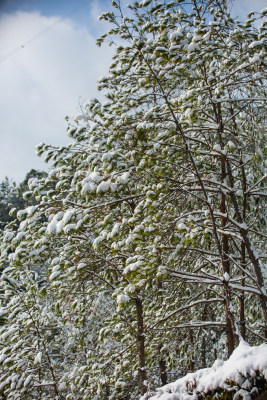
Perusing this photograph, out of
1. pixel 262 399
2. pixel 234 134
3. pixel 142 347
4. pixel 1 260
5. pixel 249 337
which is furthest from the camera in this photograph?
pixel 249 337

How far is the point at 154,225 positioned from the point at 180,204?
1519mm

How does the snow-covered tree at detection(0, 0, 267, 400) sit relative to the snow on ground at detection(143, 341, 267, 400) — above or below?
above

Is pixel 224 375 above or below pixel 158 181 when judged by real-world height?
below

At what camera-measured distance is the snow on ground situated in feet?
6.67

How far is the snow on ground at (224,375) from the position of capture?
6.67 ft

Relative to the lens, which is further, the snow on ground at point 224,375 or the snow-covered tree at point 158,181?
the snow-covered tree at point 158,181

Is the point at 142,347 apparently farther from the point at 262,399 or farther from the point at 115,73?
the point at 115,73

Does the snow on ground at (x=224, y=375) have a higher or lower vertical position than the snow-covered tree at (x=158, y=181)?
lower

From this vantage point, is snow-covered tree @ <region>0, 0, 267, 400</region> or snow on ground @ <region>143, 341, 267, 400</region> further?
snow-covered tree @ <region>0, 0, 267, 400</region>

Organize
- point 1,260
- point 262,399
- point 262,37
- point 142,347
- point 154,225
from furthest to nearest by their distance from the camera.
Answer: point 142,347, point 1,260, point 154,225, point 262,37, point 262,399

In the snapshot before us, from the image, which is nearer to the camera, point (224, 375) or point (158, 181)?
point (224, 375)

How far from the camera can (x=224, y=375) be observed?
2.15 meters

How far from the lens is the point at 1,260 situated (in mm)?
4637

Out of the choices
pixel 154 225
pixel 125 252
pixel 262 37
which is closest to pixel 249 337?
pixel 125 252
